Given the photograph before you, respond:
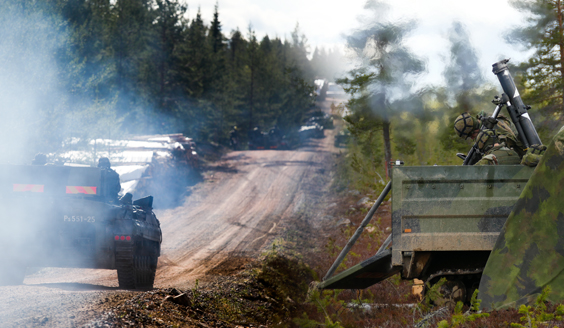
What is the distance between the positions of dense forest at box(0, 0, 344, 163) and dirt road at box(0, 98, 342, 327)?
4932 mm

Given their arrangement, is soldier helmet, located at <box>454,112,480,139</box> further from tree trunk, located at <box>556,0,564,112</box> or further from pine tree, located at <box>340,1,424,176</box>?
tree trunk, located at <box>556,0,564,112</box>

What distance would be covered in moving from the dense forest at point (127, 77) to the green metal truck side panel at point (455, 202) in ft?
43.2

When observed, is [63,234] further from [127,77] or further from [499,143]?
[127,77]

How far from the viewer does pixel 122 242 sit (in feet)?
25.3

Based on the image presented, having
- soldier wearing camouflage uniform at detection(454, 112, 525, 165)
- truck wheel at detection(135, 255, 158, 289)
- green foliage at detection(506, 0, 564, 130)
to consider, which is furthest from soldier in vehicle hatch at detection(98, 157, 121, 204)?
green foliage at detection(506, 0, 564, 130)

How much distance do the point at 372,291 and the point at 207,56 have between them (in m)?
32.4

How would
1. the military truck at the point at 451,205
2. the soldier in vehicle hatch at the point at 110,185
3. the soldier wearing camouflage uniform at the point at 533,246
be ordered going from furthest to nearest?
the soldier in vehicle hatch at the point at 110,185, the military truck at the point at 451,205, the soldier wearing camouflage uniform at the point at 533,246

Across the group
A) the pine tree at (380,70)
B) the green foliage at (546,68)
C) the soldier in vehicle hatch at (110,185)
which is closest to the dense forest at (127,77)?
the pine tree at (380,70)

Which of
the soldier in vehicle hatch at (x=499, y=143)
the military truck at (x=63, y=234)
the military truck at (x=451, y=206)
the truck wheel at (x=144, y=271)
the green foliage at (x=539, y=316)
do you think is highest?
the soldier in vehicle hatch at (x=499, y=143)

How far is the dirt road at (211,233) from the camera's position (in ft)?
19.1

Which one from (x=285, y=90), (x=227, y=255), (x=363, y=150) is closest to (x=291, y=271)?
(x=227, y=255)

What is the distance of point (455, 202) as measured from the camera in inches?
210

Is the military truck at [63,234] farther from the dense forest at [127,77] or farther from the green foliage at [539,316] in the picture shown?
the dense forest at [127,77]

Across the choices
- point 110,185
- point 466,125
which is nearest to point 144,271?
point 110,185
